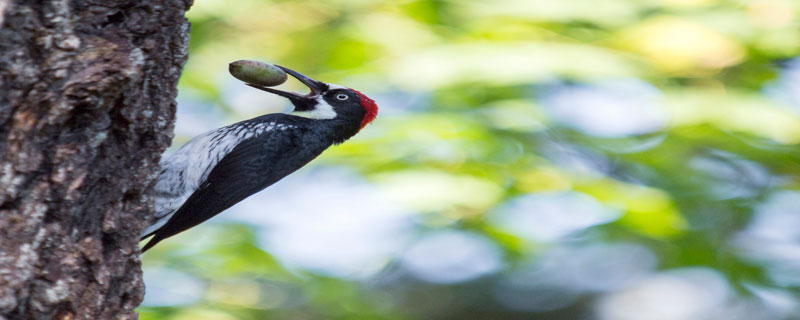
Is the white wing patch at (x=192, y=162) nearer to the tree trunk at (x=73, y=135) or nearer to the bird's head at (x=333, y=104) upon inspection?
the bird's head at (x=333, y=104)

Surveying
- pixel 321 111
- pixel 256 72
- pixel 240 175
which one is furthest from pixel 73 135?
pixel 321 111

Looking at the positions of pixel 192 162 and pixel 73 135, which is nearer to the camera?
pixel 73 135

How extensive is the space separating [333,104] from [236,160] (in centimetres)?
75

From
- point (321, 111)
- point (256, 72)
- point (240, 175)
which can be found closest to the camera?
point (256, 72)

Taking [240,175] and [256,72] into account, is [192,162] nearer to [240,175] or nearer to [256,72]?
[240,175]

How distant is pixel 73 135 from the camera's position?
6.52 ft

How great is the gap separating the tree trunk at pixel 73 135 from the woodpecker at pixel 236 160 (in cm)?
111

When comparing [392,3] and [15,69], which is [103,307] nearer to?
[15,69]

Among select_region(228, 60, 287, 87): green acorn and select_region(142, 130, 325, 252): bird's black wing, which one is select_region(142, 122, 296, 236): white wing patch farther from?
select_region(228, 60, 287, 87): green acorn

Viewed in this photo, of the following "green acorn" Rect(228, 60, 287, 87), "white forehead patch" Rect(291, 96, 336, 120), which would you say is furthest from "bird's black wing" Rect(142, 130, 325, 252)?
"green acorn" Rect(228, 60, 287, 87)

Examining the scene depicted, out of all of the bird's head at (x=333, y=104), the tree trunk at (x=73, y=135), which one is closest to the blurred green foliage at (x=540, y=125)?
the bird's head at (x=333, y=104)

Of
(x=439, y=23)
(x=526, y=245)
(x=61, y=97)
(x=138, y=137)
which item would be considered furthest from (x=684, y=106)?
(x=61, y=97)

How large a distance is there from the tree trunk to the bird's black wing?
114 cm

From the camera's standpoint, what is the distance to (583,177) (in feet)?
12.8
